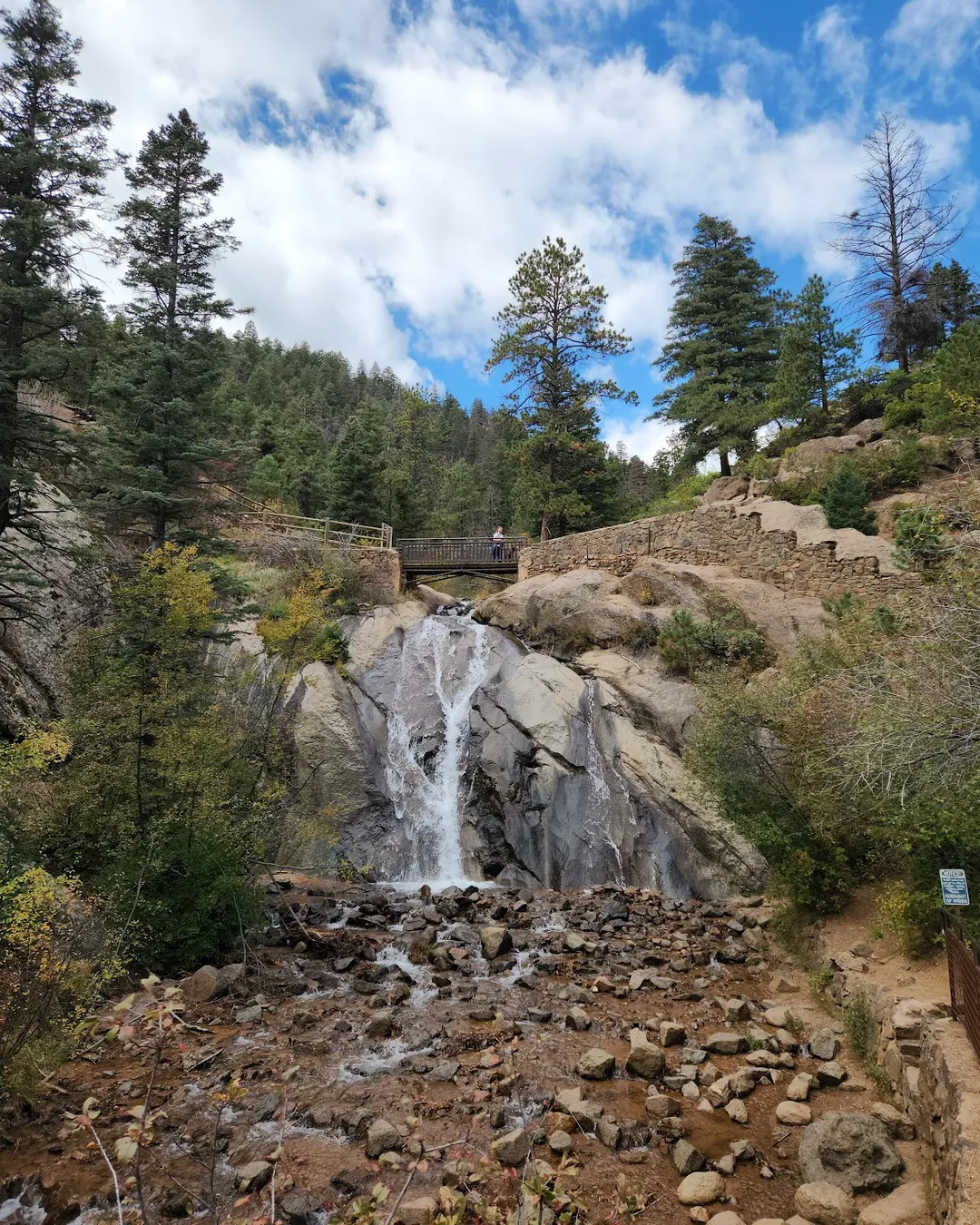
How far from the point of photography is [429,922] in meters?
12.2

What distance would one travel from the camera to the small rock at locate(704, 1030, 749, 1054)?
Answer: 775cm

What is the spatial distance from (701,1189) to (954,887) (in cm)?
370

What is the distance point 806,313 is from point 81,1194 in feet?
104

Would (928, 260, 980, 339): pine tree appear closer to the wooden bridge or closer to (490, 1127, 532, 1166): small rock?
the wooden bridge

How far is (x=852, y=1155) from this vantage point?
5.55m

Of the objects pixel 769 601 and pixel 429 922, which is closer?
pixel 429 922

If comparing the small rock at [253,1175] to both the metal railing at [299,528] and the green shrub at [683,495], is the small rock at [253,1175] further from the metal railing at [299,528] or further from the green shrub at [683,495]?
the green shrub at [683,495]

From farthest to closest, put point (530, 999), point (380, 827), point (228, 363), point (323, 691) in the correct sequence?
point (323, 691) < point (380, 827) < point (228, 363) < point (530, 999)

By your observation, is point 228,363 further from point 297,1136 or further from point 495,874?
point 297,1136

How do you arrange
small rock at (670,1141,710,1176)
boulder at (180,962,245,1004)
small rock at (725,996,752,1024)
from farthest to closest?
boulder at (180,962,245,1004), small rock at (725,996,752,1024), small rock at (670,1141,710,1176)

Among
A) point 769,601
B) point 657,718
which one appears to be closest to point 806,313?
point 769,601

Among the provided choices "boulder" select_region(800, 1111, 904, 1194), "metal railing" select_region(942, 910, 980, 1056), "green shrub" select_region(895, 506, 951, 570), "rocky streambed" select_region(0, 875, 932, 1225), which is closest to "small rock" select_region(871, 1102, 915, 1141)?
"rocky streambed" select_region(0, 875, 932, 1225)

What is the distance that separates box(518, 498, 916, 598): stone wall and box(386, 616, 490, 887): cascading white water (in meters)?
4.91

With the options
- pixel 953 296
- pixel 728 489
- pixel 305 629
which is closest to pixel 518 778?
pixel 305 629
